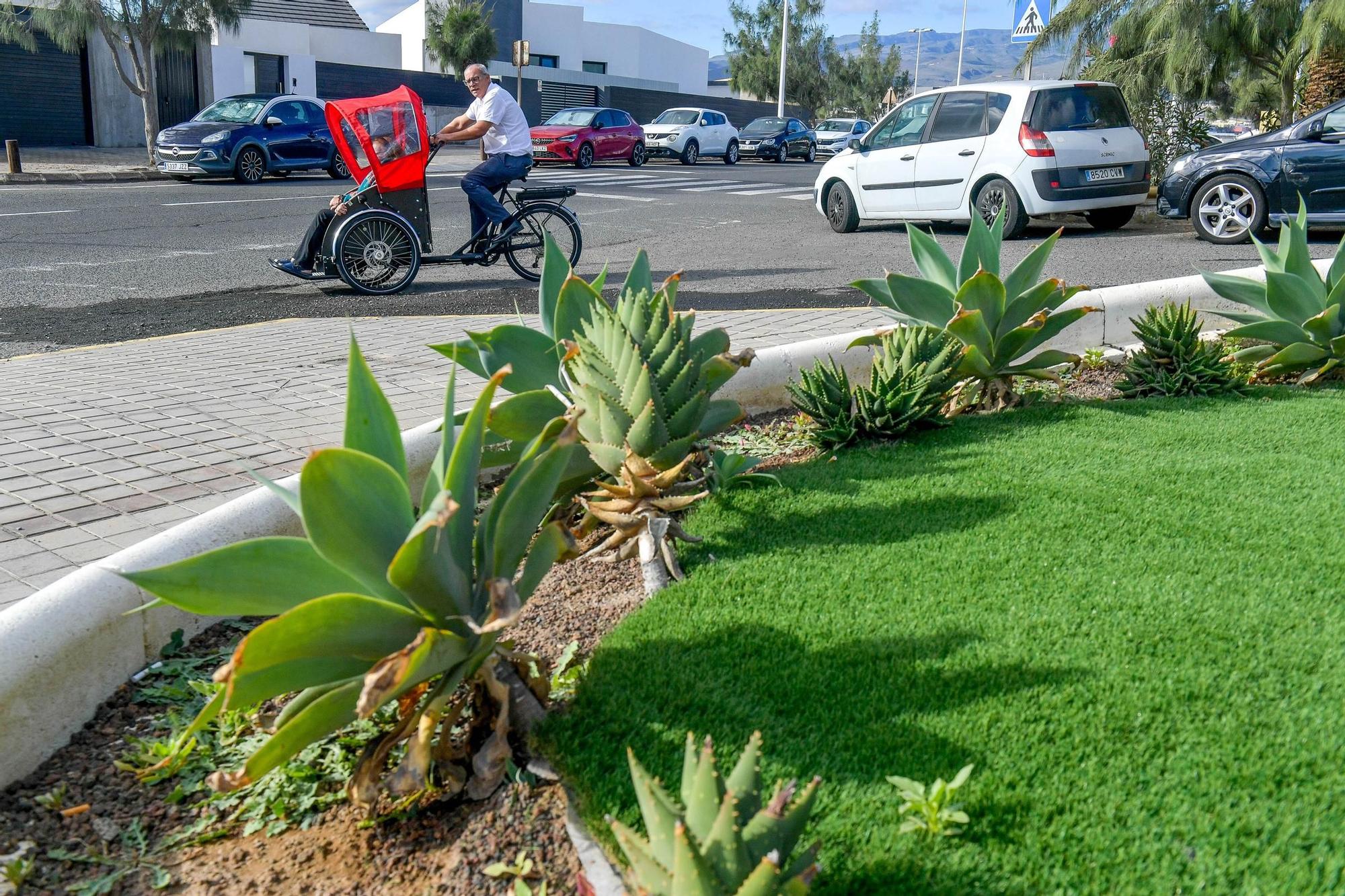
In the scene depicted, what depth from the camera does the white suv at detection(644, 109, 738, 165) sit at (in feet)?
115

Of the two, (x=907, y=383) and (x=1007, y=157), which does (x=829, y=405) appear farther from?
(x=1007, y=157)

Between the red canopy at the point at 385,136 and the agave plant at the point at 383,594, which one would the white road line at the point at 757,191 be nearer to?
the red canopy at the point at 385,136

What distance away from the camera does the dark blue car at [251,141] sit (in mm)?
21688

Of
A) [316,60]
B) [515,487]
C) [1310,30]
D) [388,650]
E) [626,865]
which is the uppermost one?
[316,60]

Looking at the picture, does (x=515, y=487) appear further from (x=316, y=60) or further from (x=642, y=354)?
(x=316, y=60)

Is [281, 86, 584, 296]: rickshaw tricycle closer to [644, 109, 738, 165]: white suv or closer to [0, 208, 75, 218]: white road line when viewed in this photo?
[0, 208, 75, 218]: white road line

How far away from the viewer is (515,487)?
2445 mm

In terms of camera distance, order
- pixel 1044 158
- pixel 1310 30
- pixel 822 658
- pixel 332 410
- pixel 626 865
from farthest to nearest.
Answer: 1. pixel 1310 30
2. pixel 1044 158
3. pixel 332 410
4. pixel 822 658
5. pixel 626 865

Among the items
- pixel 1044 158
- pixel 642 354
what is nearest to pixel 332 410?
pixel 642 354

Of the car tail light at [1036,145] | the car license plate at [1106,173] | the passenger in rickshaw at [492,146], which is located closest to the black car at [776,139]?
the car license plate at [1106,173]

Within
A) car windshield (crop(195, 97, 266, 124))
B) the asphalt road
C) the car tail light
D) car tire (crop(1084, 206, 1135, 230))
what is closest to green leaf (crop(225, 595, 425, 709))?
the asphalt road

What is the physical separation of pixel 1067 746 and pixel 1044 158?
442 inches

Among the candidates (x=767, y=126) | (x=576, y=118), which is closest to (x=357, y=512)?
(x=576, y=118)

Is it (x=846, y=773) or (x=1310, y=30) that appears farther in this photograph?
(x=1310, y=30)
